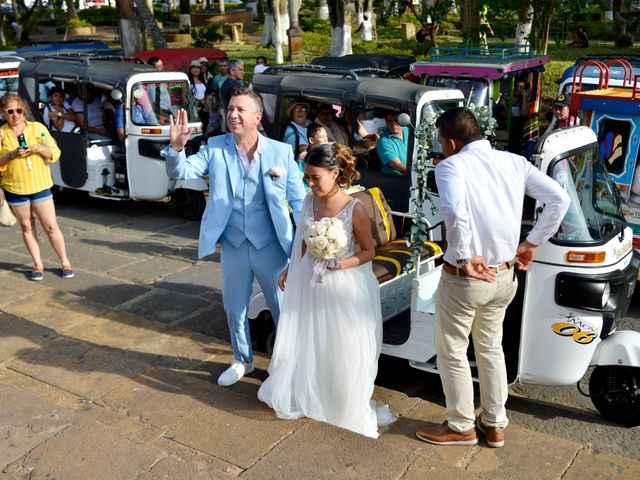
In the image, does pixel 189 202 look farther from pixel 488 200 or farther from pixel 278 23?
pixel 278 23

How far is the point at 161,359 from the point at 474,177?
2695 millimetres

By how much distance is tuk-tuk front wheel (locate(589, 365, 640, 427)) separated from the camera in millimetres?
4656

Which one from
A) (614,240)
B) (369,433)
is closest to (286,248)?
(369,433)

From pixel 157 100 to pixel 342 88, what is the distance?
3.16 meters

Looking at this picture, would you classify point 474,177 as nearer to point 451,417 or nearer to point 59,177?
point 451,417

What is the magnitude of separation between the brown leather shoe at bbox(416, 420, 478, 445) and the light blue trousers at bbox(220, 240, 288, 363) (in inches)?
55.0

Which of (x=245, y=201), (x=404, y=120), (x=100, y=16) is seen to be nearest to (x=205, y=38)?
(x=100, y=16)

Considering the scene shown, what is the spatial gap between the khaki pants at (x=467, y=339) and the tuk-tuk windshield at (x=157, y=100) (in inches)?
268

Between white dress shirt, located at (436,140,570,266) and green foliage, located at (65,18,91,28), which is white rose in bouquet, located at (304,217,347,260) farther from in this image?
green foliage, located at (65,18,91,28)

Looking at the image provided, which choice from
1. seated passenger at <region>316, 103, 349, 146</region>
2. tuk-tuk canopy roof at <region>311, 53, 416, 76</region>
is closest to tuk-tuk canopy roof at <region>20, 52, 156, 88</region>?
seated passenger at <region>316, 103, 349, 146</region>

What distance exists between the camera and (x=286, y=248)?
192 inches

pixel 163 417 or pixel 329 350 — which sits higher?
pixel 329 350

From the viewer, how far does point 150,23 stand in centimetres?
2359

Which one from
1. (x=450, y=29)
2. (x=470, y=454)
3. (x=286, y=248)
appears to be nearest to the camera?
(x=470, y=454)
